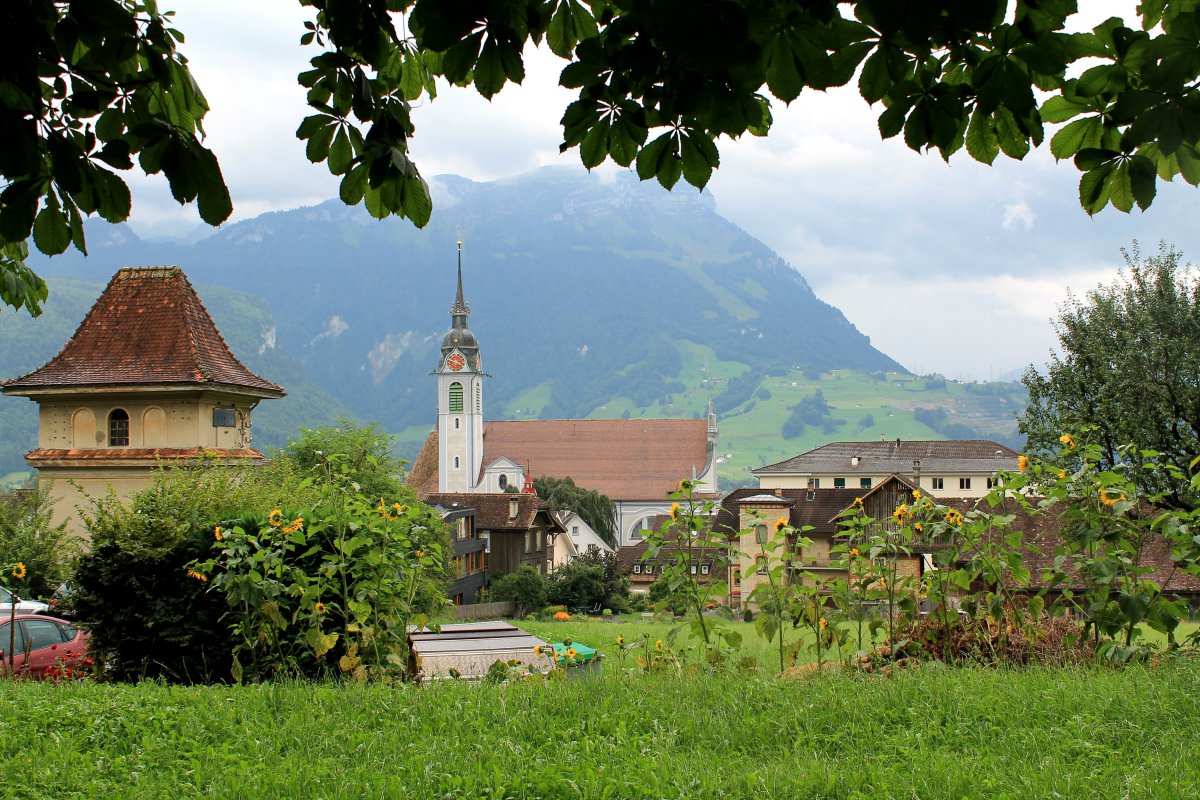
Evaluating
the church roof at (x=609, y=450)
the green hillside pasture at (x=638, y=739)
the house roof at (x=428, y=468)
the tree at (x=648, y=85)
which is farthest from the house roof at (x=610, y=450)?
the tree at (x=648, y=85)

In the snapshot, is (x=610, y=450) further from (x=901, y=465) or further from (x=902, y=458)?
(x=901, y=465)

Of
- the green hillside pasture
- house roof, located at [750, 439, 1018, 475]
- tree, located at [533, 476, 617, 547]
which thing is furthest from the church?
the green hillside pasture

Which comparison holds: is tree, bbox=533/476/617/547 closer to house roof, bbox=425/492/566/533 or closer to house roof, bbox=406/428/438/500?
house roof, bbox=406/428/438/500

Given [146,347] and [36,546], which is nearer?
[36,546]

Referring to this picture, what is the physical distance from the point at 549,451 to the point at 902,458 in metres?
37.3

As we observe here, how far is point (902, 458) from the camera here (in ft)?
250

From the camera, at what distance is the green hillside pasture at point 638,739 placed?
146 inches

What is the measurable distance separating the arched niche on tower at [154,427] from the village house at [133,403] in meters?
0.02

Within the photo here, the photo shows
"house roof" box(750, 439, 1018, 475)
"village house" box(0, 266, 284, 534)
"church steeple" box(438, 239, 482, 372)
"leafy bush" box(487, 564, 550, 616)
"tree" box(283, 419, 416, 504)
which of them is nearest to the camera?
"village house" box(0, 266, 284, 534)

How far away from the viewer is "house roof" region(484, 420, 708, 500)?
95.2m

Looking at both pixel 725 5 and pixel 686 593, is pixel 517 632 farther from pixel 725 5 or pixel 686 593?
pixel 725 5

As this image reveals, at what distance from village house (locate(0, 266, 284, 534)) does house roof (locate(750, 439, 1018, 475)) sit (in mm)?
60840

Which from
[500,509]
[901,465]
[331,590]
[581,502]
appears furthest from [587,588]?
[901,465]

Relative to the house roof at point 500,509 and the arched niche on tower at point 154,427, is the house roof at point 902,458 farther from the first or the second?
the arched niche on tower at point 154,427
